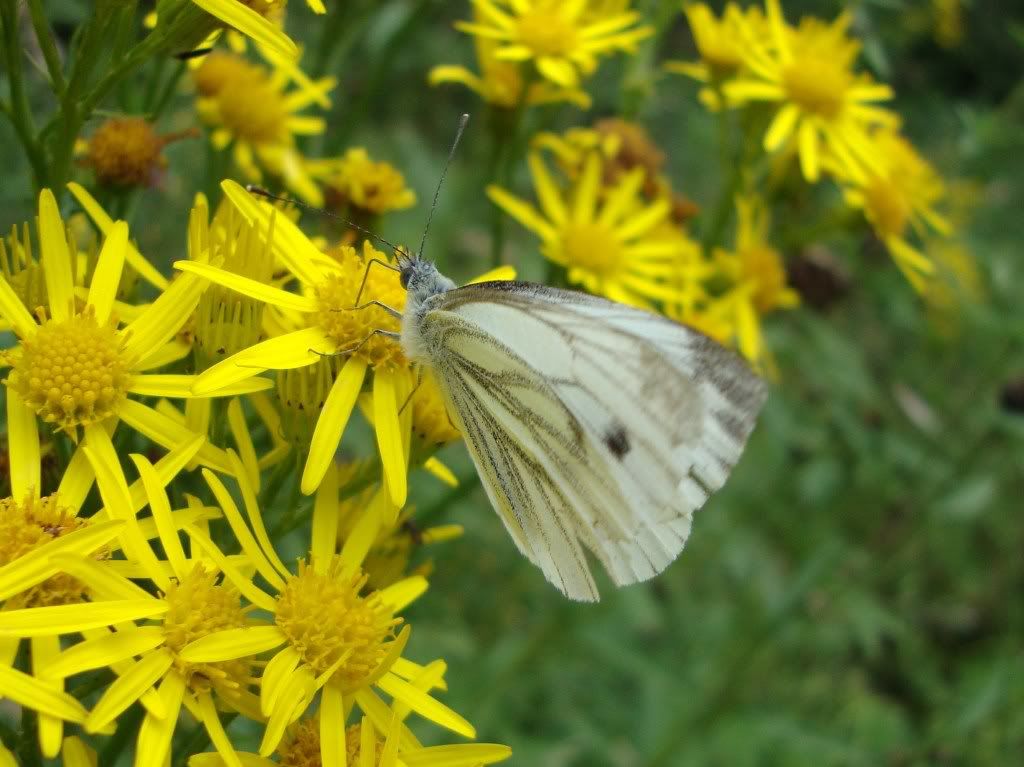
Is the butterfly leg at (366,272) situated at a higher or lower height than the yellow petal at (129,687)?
higher

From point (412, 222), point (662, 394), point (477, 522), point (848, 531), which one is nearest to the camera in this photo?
point (662, 394)

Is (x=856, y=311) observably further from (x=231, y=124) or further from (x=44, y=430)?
(x=44, y=430)

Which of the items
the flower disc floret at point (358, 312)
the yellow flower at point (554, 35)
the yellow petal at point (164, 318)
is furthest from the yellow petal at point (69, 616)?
the yellow flower at point (554, 35)

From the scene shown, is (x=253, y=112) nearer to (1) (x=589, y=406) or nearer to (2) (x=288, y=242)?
(2) (x=288, y=242)

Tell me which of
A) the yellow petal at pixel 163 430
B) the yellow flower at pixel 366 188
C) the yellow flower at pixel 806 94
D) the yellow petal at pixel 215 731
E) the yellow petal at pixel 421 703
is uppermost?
the yellow flower at pixel 366 188

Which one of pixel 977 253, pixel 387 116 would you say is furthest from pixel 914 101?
pixel 977 253

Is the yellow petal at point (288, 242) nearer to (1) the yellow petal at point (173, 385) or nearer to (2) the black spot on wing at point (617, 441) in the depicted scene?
(1) the yellow petal at point (173, 385)
